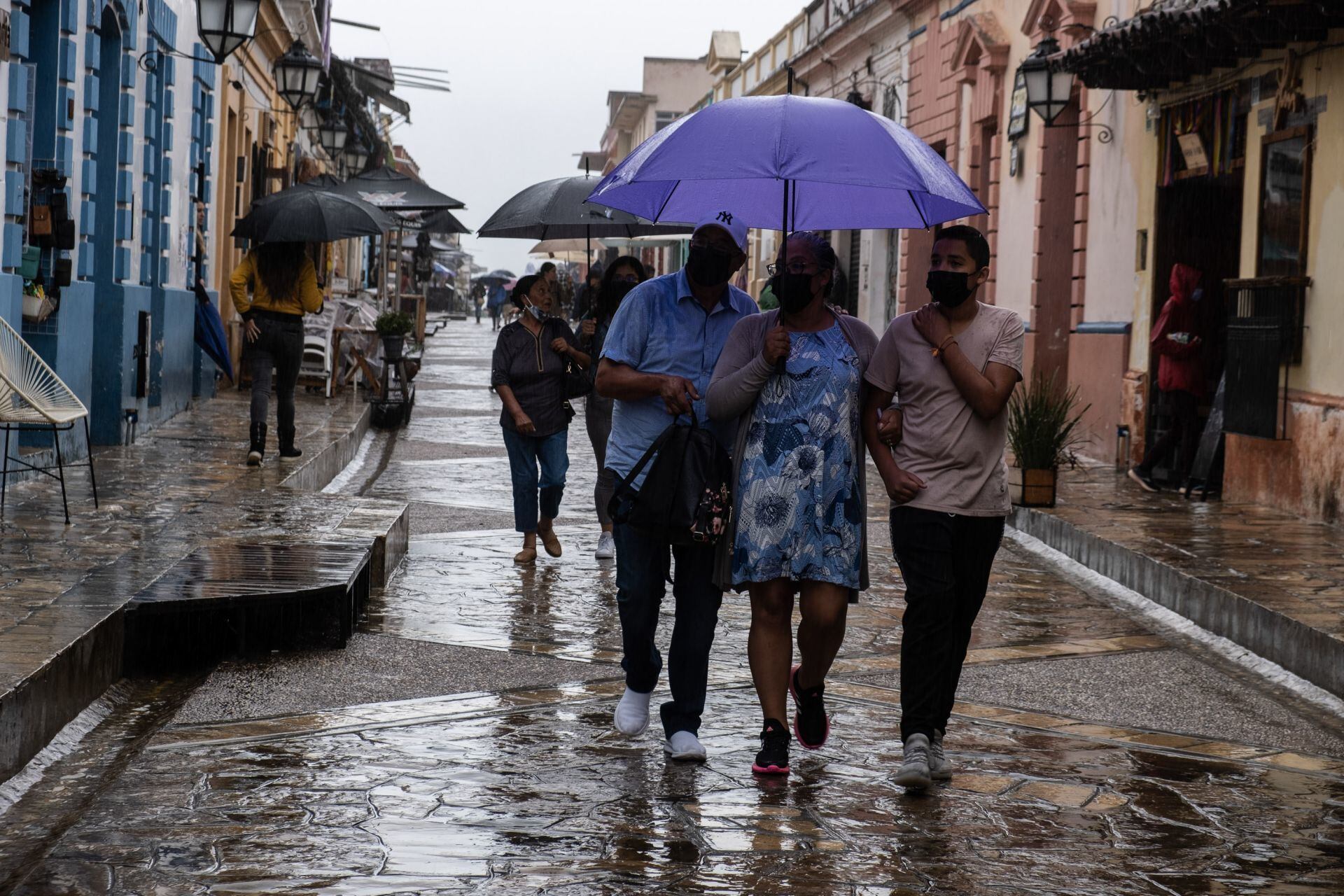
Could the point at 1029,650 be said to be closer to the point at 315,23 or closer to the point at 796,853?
the point at 796,853

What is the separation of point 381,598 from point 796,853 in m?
4.31

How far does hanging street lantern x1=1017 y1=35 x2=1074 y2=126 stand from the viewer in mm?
16375

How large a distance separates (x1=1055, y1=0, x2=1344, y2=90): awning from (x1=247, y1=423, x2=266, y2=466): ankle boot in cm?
678

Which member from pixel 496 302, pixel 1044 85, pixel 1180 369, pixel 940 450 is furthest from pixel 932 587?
pixel 496 302

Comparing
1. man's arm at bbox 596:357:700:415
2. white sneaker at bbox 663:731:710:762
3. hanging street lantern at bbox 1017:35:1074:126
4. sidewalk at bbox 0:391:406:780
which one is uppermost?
hanging street lantern at bbox 1017:35:1074:126

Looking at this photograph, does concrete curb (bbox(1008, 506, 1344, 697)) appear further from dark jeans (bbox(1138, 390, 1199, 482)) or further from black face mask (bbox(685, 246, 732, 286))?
black face mask (bbox(685, 246, 732, 286))

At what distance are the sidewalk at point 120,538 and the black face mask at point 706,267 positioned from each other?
233cm

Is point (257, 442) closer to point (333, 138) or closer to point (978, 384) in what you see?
point (978, 384)

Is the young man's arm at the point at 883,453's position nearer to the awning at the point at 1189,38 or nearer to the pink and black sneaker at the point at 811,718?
the pink and black sneaker at the point at 811,718

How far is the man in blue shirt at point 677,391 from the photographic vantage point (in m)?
5.53

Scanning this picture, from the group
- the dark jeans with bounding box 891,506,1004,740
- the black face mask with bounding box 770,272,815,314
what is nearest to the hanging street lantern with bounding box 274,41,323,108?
the black face mask with bounding box 770,272,815,314

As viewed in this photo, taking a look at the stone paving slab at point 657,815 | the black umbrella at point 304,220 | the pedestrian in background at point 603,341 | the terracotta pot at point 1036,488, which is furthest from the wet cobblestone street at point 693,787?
the black umbrella at point 304,220

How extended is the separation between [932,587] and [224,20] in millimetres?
9490

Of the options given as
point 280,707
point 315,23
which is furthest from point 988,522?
point 315,23
